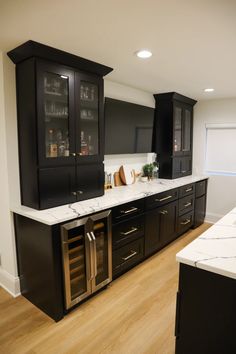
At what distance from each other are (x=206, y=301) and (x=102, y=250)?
132cm

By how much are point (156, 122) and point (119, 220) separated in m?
2.17

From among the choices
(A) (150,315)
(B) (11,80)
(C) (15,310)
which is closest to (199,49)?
(B) (11,80)

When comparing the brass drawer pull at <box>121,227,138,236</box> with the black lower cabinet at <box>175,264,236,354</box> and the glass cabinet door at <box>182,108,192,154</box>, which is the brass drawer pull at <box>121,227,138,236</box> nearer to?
the black lower cabinet at <box>175,264,236,354</box>

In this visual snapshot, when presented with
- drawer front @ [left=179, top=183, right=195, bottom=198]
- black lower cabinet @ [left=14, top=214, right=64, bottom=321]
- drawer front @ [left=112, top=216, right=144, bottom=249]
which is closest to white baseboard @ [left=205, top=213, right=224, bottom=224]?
drawer front @ [left=179, top=183, right=195, bottom=198]

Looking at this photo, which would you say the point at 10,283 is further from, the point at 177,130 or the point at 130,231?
the point at 177,130

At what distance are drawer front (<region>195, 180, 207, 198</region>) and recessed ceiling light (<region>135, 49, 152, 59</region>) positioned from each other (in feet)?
8.50

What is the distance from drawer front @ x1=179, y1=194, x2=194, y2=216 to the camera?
3.76 meters

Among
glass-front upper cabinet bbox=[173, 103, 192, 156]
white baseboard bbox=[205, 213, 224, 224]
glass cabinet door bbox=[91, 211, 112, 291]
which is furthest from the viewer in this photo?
white baseboard bbox=[205, 213, 224, 224]

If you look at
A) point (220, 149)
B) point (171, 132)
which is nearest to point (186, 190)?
point (171, 132)

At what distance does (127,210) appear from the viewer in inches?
104

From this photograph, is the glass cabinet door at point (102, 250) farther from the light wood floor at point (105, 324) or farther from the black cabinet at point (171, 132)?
the black cabinet at point (171, 132)

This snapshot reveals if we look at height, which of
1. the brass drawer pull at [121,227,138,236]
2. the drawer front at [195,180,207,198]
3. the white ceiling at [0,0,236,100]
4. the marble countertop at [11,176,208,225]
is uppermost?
the white ceiling at [0,0,236,100]

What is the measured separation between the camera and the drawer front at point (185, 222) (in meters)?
3.78

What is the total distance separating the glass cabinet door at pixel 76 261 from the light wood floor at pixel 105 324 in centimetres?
17
